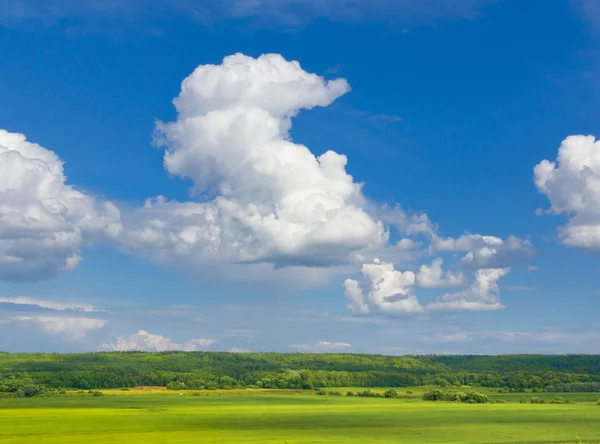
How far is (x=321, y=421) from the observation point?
12556 cm

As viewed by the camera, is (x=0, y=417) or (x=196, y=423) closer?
(x=196, y=423)

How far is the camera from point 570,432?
10769cm

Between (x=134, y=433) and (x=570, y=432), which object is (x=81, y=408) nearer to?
(x=134, y=433)

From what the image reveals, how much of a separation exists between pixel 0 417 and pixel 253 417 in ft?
170

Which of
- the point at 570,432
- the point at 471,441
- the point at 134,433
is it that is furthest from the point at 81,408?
the point at 570,432

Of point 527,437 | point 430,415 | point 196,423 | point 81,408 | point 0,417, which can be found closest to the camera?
point 527,437

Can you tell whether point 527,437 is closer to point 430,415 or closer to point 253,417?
point 430,415

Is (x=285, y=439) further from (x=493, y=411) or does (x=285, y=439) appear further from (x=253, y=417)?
(x=493, y=411)

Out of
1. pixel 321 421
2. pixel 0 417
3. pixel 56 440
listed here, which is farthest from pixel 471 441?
pixel 0 417

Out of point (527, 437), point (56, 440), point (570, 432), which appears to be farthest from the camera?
point (570, 432)

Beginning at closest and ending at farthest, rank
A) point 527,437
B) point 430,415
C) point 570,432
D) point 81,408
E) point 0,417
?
point 527,437 → point 570,432 → point 0,417 → point 430,415 → point 81,408

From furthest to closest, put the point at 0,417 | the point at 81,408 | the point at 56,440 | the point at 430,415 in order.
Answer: the point at 81,408 < the point at 430,415 < the point at 0,417 < the point at 56,440

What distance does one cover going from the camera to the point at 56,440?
90.9 meters

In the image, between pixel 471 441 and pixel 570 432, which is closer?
pixel 471 441
